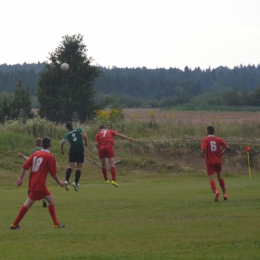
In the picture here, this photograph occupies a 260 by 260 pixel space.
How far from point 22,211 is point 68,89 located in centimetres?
4491

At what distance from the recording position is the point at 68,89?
187 feet

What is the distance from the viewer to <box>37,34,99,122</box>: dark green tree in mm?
57094

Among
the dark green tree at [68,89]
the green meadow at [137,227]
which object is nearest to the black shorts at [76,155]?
the green meadow at [137,227]

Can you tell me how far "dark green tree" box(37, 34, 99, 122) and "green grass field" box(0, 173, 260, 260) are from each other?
38.2 meters

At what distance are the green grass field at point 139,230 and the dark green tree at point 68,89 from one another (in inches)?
1504

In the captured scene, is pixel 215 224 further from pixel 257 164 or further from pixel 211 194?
pixel 257 164

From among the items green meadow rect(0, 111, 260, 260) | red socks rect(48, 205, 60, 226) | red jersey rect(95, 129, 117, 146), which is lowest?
green meadow rect(0, 111, 260, 260)

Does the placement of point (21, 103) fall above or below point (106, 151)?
above

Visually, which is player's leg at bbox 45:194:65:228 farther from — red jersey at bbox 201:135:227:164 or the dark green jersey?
the dark green jersey

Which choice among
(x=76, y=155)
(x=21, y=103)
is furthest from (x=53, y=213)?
(x=21, y=103)

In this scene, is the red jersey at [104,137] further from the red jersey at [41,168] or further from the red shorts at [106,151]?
the red jersey at [41,168]

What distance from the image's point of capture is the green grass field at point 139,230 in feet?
33.8

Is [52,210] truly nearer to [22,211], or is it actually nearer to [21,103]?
[22,211]

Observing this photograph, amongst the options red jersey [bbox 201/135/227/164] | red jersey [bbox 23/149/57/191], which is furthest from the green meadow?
red jersey [bbox 201/135/227/164]
